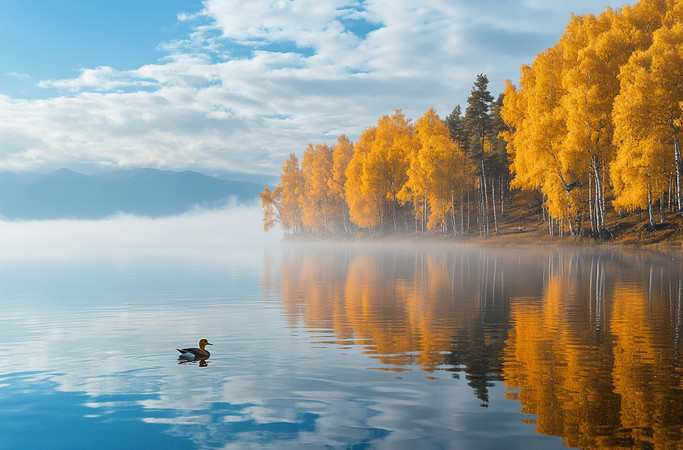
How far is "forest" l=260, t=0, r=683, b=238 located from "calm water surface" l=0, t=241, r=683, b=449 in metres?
20.5

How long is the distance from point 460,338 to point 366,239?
7582 cm

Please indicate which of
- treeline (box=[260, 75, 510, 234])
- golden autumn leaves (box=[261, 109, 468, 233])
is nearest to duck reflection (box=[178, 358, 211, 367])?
treeline (box=[260, 75, 510, 234])

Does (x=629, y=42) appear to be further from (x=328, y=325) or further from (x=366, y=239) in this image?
(x=366, y=239)

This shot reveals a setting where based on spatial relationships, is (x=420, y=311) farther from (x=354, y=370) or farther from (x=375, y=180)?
(x=375, y=180)

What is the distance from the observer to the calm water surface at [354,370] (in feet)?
26.5

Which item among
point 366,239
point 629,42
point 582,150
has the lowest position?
point 366,239

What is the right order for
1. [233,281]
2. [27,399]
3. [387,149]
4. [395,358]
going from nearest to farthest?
1. [27,399]
2. [395,358]
3. [233,281]
4. [387,149]

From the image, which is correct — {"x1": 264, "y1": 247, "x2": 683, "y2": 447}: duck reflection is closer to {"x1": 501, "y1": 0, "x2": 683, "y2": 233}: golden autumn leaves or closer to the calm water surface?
the calm water surface

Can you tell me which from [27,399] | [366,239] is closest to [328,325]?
[27,399]

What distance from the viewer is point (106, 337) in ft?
52.1

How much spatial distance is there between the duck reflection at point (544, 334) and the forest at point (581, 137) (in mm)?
13855

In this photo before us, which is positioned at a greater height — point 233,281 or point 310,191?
point 310,191

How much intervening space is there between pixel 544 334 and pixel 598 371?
147 inches

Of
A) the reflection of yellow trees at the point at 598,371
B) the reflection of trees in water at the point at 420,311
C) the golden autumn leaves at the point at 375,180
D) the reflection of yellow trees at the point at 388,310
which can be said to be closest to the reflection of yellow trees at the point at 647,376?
the reflection of yellow trees at the point at 598,371
